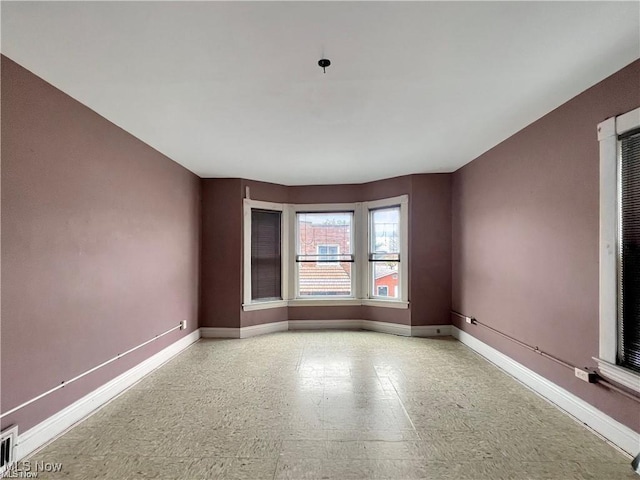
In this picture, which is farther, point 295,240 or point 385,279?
point 295,240

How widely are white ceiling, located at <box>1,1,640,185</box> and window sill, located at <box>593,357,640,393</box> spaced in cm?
199

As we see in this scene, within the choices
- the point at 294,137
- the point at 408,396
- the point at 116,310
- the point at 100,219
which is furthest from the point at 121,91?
the point at 408,396

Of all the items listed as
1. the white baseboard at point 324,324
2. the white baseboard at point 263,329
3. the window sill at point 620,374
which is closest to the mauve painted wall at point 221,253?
the white baseboard at point 263,329

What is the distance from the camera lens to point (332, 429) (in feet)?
7.41

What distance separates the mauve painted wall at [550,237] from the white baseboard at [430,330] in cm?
73

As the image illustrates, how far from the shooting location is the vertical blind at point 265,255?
5055 millimetres

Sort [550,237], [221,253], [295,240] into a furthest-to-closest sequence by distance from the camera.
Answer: [295,240] → [221,253] → [550,237]

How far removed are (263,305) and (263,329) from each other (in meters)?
0.39

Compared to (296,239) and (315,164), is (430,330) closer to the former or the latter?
(296,239)

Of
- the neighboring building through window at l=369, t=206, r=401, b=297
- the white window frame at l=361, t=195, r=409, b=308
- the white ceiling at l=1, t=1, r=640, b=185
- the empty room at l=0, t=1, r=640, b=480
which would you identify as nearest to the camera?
the white ceiling at l=1, t=1, r=640, b=185

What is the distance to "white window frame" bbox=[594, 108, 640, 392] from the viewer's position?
2.08 meters

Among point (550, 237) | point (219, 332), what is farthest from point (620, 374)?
point (219, 332)

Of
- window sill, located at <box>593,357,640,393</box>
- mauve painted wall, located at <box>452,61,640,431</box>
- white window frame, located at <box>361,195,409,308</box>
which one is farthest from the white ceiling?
window sill, located at <box>593,357,640,393</box>

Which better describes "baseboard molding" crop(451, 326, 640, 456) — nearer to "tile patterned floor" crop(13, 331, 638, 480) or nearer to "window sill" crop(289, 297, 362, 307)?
"tile patterned floor" crop(13, 331, 638, 480)
